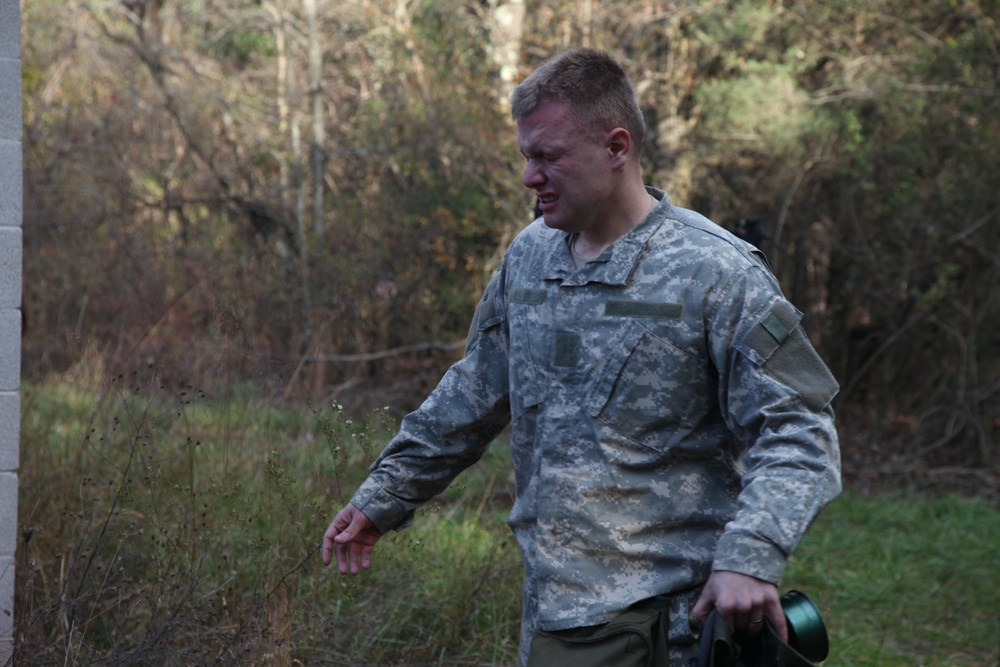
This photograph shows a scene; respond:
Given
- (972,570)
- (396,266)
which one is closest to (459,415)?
(972,570)

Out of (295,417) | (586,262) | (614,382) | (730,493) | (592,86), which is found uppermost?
(592,86)

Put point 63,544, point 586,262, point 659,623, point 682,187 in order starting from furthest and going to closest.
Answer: point 682,187
point 63,544
point 586,262
point 659,623

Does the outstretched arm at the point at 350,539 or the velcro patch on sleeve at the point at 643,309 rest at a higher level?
the velcro patch on sleeve at the point at 643,309

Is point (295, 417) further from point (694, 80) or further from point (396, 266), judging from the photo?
point (694, 80)

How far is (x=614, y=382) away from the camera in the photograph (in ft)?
8.01

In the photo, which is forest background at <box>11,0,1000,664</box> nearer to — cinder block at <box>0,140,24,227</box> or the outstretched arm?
cinder block at <box>0,140,24,227</box>

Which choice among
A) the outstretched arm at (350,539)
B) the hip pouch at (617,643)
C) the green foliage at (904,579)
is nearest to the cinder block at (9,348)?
the outstretched arm at (350,539)

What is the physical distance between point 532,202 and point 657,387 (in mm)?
7404

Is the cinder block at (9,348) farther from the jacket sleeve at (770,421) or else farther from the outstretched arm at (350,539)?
the jacket sleeve at (770,421)

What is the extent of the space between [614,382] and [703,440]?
0.23 m

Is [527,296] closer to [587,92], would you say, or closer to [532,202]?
[587,92]

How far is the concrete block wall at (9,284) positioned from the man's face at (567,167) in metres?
1.99

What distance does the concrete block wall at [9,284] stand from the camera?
362 centimetres

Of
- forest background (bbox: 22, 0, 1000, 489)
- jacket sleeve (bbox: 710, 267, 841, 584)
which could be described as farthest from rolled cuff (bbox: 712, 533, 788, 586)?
forest background (bbox: 22, 0, 1000, 489)
